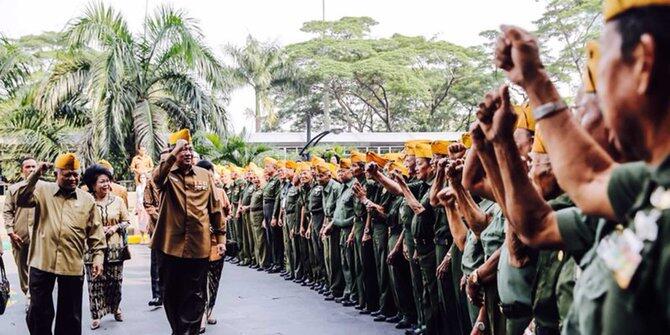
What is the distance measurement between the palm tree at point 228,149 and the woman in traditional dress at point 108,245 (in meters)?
11.0

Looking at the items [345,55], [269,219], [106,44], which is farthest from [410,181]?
[345,55]

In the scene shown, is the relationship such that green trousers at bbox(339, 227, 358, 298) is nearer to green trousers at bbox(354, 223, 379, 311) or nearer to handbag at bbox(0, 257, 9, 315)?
green trousers at bbox(354, 223, 379, 311)

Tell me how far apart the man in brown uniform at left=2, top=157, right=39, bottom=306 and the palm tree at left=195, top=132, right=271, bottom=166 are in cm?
1061

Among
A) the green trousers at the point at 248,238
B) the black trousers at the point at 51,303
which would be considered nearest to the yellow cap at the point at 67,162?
the black trousers at the point at 51,303

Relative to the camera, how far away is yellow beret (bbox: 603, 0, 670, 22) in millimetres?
1338

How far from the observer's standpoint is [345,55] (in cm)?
3825

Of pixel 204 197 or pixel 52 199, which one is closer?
pixel 52 199

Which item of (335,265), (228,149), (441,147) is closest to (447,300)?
(441,147)

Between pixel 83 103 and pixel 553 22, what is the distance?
2012 cm

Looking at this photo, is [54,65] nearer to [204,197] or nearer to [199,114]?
[199,114]

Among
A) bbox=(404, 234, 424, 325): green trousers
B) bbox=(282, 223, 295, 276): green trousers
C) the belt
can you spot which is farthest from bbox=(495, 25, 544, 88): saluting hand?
bbox=(282, 223, 295, 276): green trousers

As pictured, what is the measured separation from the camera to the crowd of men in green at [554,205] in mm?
1332

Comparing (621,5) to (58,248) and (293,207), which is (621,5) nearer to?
(58,248)

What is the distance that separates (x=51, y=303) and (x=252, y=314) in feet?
10.7
